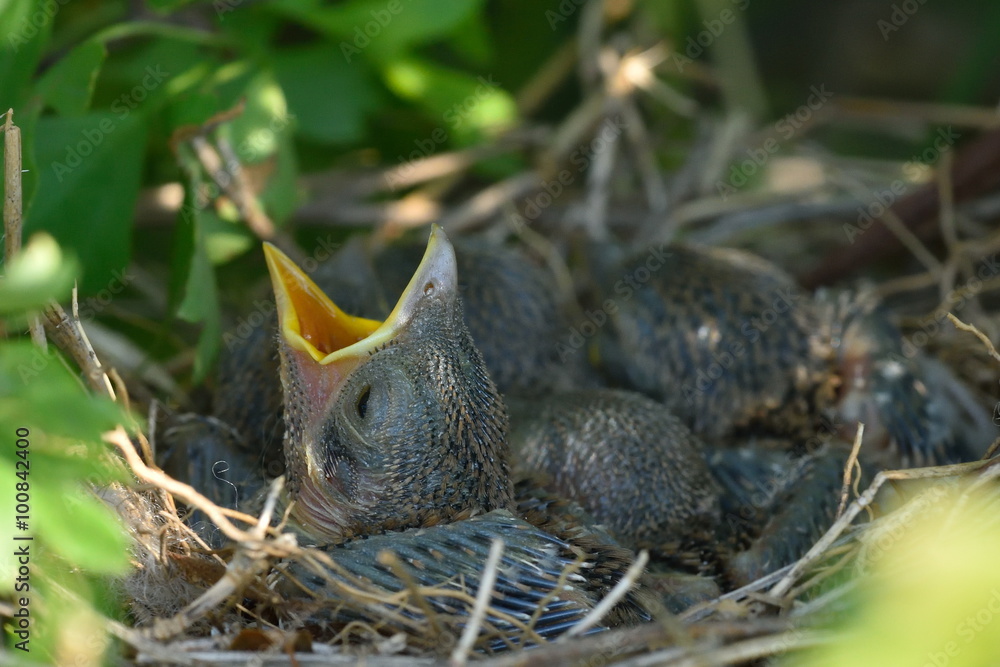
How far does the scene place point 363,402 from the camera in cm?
119

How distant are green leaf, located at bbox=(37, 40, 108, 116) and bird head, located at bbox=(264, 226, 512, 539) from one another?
0.43m

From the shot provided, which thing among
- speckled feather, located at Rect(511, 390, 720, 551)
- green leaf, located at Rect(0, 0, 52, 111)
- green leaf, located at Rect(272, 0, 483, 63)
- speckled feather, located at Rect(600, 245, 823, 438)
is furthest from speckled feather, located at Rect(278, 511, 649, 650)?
green leaf, located at Rect(272, 0, 483, 63)

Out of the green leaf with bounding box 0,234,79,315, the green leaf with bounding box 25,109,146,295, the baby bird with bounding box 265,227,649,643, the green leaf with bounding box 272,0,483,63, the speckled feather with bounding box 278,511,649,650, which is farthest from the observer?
the green leaf with bounding box 272,0,483,63

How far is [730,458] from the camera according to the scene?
1575 millimetres

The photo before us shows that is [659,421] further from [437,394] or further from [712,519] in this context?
[437,394]

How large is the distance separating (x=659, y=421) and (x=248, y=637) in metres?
0.75

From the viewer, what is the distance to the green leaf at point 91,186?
1.31m

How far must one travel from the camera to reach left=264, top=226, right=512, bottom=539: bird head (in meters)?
1.17

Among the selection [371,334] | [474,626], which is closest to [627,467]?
[371,334]

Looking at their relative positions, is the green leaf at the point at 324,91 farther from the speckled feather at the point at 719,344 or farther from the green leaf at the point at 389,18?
the speckled feather at the point at 719,344

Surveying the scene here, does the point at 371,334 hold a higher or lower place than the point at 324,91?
lower

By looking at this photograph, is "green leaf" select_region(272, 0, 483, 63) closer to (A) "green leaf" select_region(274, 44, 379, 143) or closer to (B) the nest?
(A) "green leaf" select_region(274, 44, 379, 143)

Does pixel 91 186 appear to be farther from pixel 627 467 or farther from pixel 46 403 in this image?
pixel 627 467

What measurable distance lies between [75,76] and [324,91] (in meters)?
0.52
